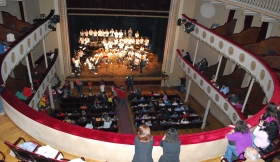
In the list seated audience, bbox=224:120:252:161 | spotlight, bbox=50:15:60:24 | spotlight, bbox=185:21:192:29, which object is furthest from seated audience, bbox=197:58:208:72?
seated audience, bbox=224:120:252:161

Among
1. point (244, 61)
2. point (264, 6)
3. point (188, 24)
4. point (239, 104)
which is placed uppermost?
point (264, 6)

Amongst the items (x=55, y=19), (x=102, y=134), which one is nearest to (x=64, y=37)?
(x=55, y=19)

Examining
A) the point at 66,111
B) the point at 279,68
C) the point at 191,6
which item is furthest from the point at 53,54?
the point at 279,68

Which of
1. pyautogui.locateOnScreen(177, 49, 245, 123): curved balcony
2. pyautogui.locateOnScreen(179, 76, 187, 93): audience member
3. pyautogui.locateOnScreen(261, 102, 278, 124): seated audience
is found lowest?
pyautogui.locateOnScreen(179, 76, 187, 93): audience member

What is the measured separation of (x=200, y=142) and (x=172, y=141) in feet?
2.87

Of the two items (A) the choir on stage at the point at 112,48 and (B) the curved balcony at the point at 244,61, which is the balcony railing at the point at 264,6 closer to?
(B) the curved balcony at the point at 244,61

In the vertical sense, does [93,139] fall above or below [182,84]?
above

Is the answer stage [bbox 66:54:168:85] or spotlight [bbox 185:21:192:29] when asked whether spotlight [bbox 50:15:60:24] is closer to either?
stage [bbox 66:54:168:85]

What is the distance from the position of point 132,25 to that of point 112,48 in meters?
2.74

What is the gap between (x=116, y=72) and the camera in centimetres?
1862

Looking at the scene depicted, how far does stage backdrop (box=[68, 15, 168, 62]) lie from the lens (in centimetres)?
1933

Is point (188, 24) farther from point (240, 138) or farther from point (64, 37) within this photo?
point (240, 138)

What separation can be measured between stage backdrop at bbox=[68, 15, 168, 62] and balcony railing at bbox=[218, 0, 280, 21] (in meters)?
7.85

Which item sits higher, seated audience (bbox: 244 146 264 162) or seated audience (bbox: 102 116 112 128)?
seated audience (bbox: 244 146 264 162)
